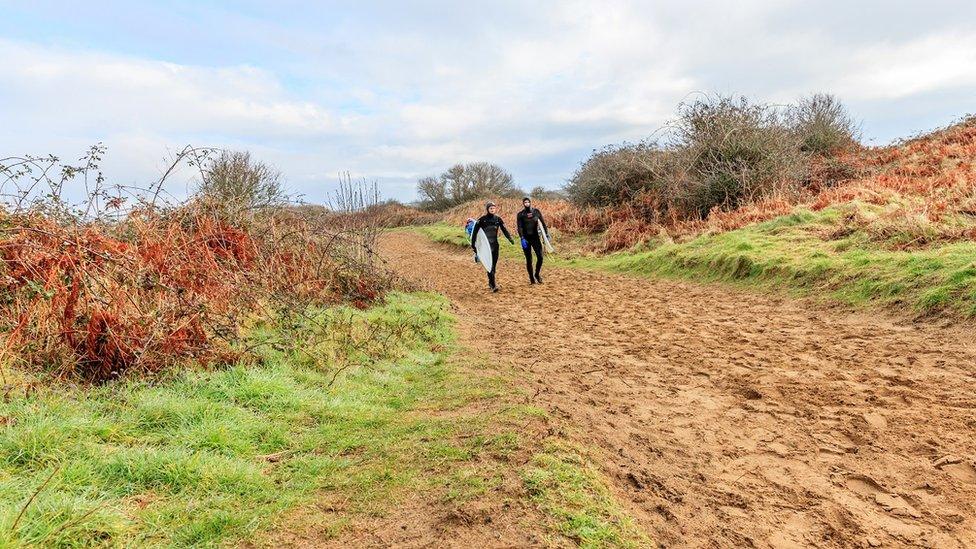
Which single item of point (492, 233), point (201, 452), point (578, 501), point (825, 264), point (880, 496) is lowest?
point (880, 496)

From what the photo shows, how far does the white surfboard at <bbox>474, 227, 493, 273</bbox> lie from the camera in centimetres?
1210

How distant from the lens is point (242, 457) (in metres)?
3.46

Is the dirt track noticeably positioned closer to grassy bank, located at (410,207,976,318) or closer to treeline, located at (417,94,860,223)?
grassy bank, located at (410,207,976,318)

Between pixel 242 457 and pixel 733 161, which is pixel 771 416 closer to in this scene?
pixel 242 457

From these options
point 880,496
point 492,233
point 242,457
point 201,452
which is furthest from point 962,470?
point 492,233

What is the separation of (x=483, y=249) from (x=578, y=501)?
31.5 feet

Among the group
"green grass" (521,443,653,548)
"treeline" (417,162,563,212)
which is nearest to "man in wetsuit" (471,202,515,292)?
"green grass" (521,443,653,548)

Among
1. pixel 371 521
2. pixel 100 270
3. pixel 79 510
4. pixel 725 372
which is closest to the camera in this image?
pixel 79 510

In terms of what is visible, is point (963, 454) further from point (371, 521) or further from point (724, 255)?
point (724, 255)

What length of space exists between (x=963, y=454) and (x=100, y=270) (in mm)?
6918

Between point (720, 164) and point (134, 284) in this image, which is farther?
point (720, 164)

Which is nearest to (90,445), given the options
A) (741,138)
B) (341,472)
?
(341,472)

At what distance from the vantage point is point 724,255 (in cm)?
1138

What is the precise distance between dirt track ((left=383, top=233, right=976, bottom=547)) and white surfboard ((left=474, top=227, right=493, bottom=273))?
4.02 meters
